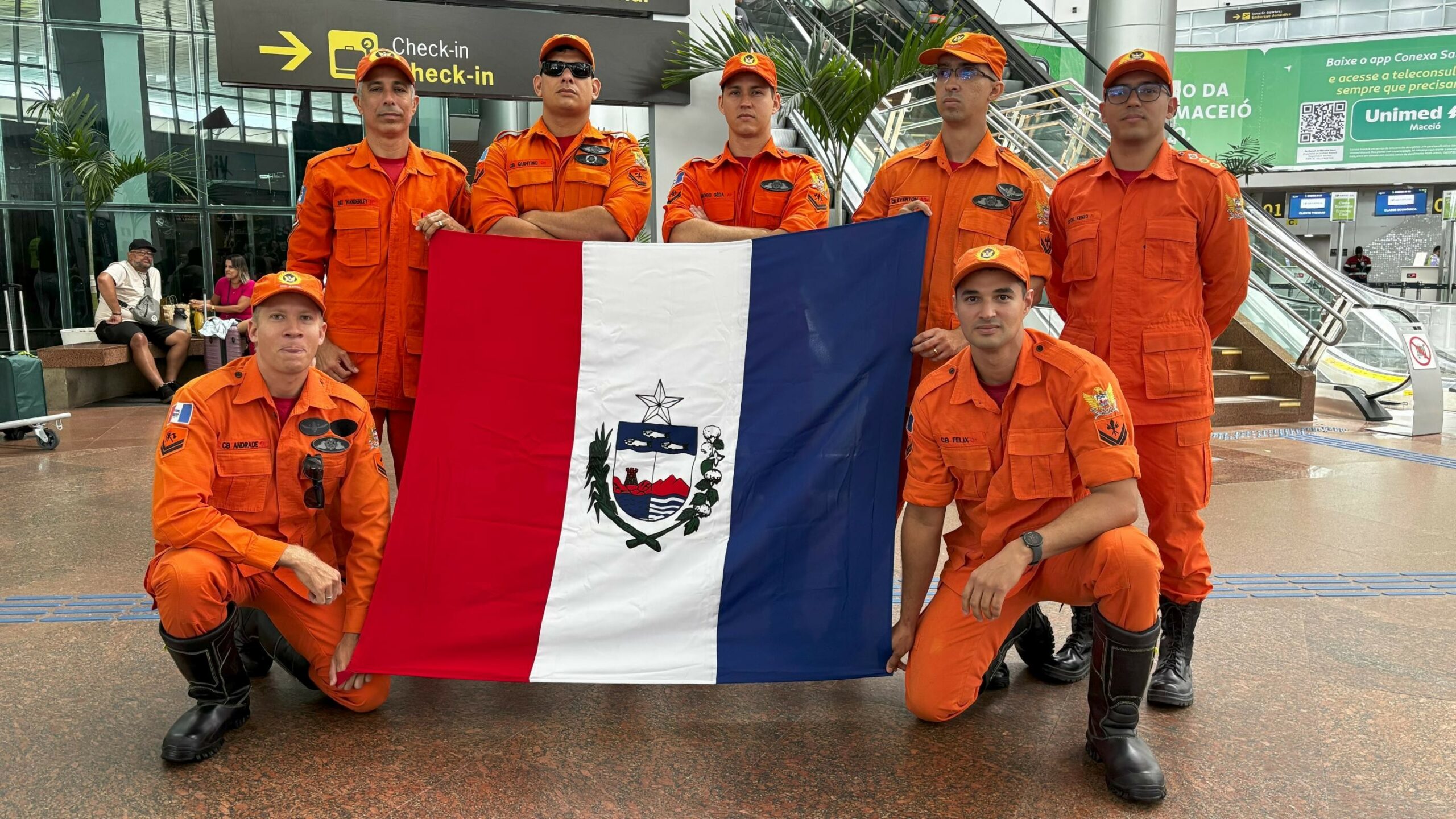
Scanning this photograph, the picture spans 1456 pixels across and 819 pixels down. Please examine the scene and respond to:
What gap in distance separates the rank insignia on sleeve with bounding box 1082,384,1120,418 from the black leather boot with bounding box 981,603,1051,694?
1.83 ft

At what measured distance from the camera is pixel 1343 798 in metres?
2.11

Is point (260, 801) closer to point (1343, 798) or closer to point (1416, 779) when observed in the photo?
point (1343, 798)

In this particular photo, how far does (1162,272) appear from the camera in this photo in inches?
107

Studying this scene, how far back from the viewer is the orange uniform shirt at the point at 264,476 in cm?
232

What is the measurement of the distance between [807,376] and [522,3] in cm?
394

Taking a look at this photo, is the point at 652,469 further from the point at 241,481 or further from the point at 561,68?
the point at 561,68

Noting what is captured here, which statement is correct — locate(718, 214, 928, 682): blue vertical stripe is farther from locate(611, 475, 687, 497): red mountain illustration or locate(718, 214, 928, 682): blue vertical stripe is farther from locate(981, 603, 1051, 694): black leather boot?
locate(981, 603, 1051, 694): black leather boot

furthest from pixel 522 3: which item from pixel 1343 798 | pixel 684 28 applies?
pixel 1343 798

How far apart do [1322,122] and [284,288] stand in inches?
919

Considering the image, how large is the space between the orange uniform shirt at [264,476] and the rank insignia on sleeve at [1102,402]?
1.70m

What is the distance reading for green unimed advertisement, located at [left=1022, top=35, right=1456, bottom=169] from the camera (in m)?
19.7

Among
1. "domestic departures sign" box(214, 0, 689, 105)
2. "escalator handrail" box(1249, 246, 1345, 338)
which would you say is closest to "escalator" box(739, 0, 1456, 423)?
"escalator handrail" box(1249, 246, 1345, 338)

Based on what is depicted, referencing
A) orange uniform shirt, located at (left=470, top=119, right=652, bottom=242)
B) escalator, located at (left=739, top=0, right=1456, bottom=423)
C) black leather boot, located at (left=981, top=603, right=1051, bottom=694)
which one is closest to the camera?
black leather boot, located at (left=981, top=603, right=1051, bottom=694)

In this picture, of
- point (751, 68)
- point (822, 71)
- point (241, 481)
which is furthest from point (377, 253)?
point (822, 71)
